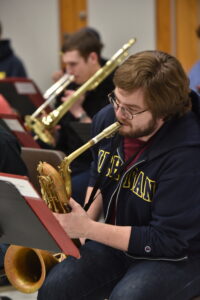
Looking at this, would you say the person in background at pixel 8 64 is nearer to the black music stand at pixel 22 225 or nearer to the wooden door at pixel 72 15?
the wooden door at pixel 72 15

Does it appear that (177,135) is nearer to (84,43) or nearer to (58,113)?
(58,113)

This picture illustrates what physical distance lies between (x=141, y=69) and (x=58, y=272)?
31.8 inches

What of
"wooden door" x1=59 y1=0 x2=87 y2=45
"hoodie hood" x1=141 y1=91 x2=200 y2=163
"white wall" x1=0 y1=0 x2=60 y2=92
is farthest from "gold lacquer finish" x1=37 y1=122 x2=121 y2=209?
"white wall" x1=0 y1=0 x2=60 y2=92

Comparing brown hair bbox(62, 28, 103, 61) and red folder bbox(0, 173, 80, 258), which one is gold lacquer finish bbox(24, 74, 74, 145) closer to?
brown hair bbox(62, 28, 103, 61)

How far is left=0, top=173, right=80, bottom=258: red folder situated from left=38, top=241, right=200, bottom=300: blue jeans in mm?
215

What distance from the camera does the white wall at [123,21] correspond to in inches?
248

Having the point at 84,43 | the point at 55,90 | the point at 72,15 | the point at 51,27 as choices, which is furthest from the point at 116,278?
the point at 51,27

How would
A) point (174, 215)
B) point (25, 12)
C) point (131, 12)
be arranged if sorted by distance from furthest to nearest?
point (25, 12) → point (131, 12) → point (174, 215)

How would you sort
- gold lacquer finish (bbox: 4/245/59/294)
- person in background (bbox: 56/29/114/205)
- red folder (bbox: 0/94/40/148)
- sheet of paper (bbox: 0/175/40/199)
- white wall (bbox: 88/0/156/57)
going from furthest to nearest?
white wall (bbox: 88/0/156/57), person in background (bbox: 56/29/114/205), red folder (bbox: 0/94/40/148), gold lacquer finish (bbox: 4/245/59/294), sheet of paper (bbox: 0/175/40/199)

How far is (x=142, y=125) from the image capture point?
2150 millimetres

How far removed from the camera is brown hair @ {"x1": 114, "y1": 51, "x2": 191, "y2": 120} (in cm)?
208

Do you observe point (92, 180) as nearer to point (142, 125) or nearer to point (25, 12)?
point (142, 125)

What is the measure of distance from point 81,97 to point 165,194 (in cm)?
174

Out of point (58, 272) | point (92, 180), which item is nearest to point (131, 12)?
point (92, 180)
